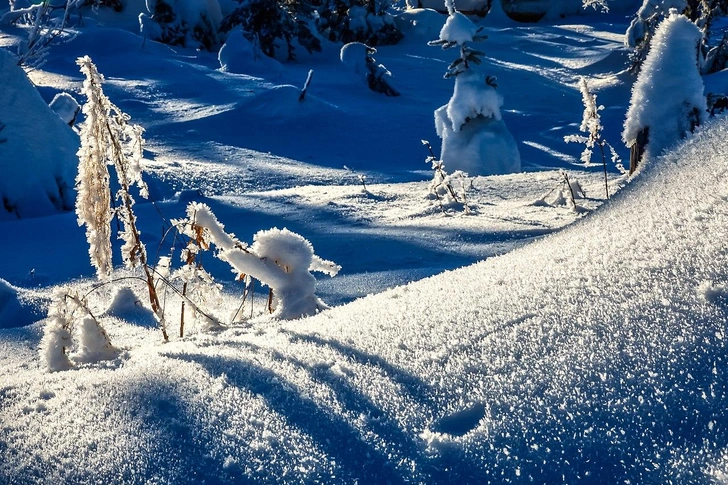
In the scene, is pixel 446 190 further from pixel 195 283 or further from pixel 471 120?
pixel 471 120

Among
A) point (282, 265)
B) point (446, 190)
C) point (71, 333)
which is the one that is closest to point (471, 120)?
point (446, 190)

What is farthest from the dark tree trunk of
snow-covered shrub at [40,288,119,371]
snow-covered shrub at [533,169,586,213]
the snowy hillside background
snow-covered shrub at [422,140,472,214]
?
snow-covered shrub at [40,288,119,371]

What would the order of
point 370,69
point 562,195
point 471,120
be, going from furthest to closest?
point 370,69 → point 471,120 → point 562,195

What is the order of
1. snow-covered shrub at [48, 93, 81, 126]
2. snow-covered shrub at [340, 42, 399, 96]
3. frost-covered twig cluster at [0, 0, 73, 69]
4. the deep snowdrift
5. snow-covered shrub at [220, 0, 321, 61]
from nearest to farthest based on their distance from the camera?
the deep snowdrift
snow-covered shrub at [48, 93, 81, 126]
frost-covered twig cluster at [0, 0, 73, 69]
snow-covered shrub at [340, 42, 399, 96]
snow-covered shrub at [220, 0, 321, 61]

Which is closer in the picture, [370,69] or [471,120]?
[471,120]

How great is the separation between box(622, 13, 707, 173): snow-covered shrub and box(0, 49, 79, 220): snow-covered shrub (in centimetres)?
489

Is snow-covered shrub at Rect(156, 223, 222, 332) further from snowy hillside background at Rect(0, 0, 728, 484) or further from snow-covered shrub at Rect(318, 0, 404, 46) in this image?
snow-covered shrub at Rect(318, 0, 404, 46)

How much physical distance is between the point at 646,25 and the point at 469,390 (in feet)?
57.1

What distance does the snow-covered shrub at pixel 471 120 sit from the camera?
896cm

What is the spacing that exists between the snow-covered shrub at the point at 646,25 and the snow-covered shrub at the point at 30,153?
11.3m

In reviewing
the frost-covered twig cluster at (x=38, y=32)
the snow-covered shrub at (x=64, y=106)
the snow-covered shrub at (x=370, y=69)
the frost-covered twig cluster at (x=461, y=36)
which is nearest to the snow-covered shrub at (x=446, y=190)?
the frost-covered twig cluster at (x=461, y=36)

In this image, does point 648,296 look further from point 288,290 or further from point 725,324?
point 288,290

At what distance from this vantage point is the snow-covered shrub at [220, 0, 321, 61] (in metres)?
17.5

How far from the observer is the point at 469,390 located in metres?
1.18
